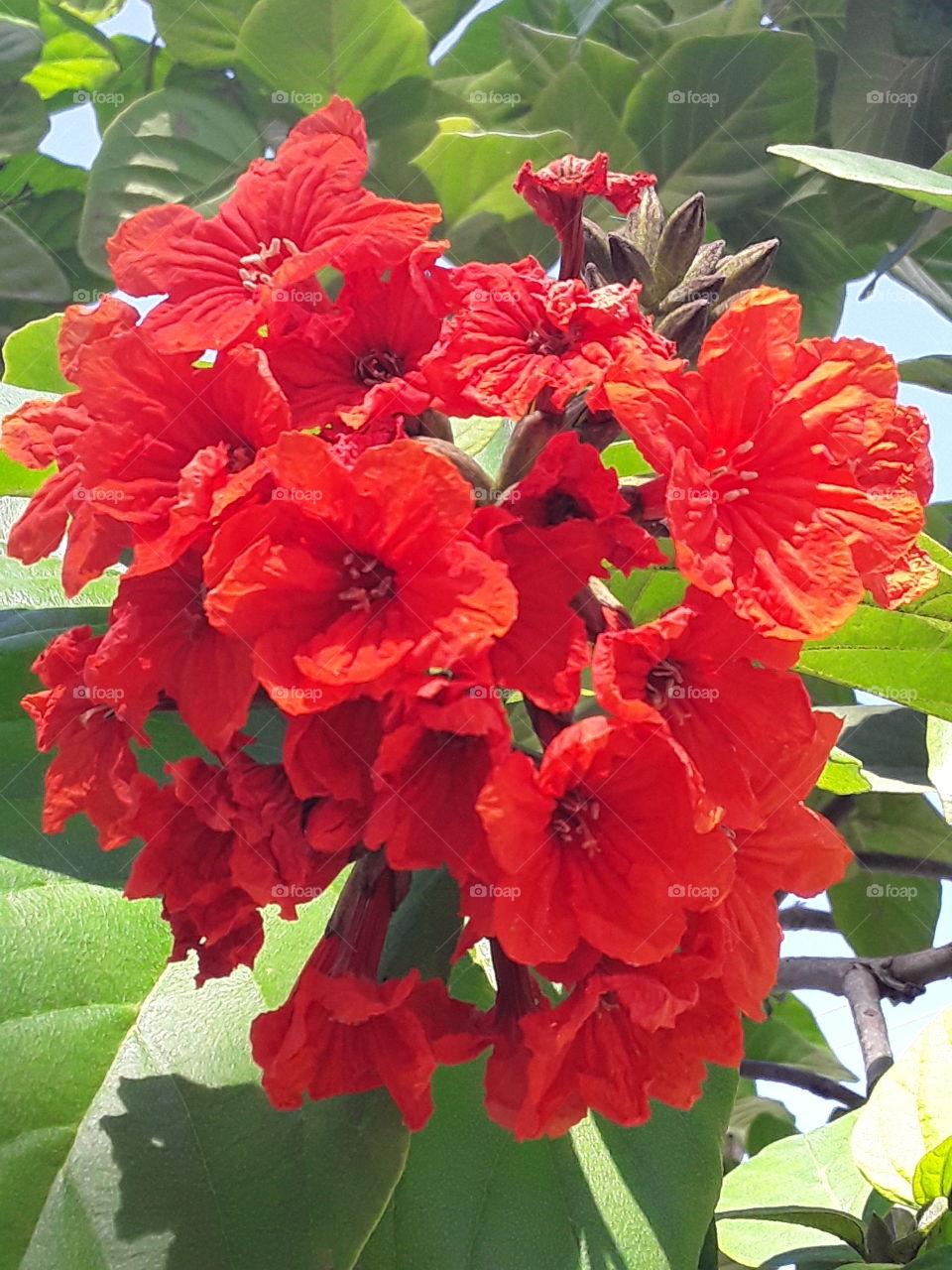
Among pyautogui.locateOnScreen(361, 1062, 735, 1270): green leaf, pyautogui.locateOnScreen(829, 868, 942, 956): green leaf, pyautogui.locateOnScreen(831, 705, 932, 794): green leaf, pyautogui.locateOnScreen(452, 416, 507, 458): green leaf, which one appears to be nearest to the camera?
pyautogui.locateOnScreen(361, 1062, 735, 1270): green leaf

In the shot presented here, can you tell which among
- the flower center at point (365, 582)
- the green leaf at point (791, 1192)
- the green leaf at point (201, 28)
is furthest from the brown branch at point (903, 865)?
the green leaf at point (201, 28)

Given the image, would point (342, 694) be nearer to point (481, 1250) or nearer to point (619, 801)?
point (619, 801)

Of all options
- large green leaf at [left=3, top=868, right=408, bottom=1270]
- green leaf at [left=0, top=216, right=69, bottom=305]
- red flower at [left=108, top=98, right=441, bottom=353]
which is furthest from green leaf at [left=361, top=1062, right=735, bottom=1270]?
green leaf at [left=0, top=216, right=69, bottom=305]

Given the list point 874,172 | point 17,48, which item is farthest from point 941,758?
point 17,48

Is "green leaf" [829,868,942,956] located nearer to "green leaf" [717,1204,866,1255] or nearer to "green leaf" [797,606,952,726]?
"green leaf" [717,1204,866,1255]

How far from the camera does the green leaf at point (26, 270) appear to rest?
1.92 metres

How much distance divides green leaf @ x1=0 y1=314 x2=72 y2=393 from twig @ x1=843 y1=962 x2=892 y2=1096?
3.63ft

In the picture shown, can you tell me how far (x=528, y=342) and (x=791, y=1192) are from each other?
1042 millimetres

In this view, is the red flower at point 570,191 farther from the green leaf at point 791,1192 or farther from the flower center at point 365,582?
the green leaf at point 791,1192

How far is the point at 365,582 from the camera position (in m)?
0.71

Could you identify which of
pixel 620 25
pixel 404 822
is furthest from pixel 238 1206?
pixel 620 25

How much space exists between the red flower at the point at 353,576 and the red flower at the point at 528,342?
0.25 feet

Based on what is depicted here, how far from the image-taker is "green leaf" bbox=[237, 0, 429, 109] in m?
1.71

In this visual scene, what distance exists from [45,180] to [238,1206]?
6.09 feet
